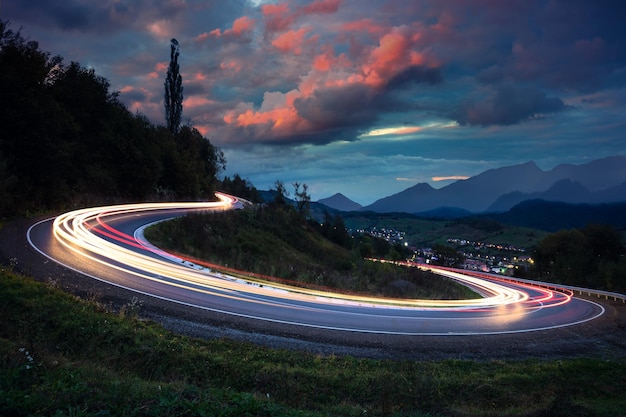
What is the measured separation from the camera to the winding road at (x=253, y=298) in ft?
44.5

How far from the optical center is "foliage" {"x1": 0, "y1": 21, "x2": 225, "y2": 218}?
24.7m

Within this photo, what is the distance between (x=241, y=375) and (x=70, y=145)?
26.8 m

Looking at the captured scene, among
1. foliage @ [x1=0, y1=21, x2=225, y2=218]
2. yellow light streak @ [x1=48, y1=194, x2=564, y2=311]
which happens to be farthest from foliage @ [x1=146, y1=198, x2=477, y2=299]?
foliage @ [x1=0, y1=21, x2=225, y2=218]

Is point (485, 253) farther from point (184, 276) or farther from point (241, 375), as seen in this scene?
point (241, 375)

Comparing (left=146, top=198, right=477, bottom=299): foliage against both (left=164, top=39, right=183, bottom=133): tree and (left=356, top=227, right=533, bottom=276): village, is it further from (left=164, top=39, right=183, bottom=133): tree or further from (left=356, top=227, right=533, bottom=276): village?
(left=356, top=227, right=533, bottom=276): village

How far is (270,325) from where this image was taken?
12031 mm

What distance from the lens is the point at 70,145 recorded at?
94.1ft

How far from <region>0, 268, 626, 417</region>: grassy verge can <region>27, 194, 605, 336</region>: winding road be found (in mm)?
3052

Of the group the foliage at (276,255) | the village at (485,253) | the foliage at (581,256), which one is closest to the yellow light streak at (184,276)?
the foliage at (276,255)

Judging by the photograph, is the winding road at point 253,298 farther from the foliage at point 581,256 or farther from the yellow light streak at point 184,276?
the foliage at point 581,256

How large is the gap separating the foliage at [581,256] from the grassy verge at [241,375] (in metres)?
57.8

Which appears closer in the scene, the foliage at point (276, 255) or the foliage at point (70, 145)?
the foliage at point (276, 255)

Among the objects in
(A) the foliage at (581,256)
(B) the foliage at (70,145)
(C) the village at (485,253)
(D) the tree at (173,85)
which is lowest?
(C) the village at (485,253)

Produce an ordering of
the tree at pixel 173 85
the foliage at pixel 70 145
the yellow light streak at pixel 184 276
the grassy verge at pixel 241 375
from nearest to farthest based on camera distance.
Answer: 1. the grassy verge at pixel 241 375
2. the yellow light streak at pixel 184 276
3. the foliage at pixel 70 145
4. the tree at pixel 173 85
